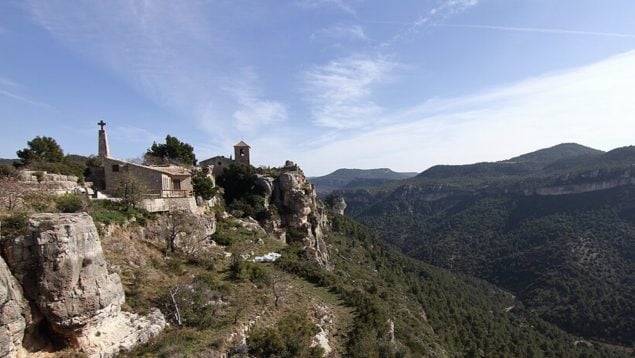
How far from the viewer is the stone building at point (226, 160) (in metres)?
48.8

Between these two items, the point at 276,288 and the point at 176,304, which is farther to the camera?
the point at 276,288

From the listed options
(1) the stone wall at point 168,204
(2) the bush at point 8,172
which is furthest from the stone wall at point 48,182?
(1) the stone wall at point 168,204

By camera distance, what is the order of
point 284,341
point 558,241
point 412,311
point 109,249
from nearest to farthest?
point 284,341
point 109,249
point 412,311
point 558,241

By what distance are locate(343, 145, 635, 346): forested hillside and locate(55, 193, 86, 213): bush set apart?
101965 millimetres

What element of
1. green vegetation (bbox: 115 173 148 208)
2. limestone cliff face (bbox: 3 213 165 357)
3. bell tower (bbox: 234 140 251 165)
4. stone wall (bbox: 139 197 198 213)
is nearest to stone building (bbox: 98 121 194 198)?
stone wall (bbox: 139 197 198 213)

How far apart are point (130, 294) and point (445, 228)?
569ft

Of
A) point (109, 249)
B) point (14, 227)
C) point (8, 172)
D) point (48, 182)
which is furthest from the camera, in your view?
point (48, 182)

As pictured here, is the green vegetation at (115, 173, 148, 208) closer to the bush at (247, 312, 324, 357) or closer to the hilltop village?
the hilltop village

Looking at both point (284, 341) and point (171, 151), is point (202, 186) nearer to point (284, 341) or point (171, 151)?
point (171, 151)

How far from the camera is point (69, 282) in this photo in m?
13.9

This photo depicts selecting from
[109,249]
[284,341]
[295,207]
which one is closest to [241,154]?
[295,207]

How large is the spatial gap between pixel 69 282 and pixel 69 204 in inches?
316

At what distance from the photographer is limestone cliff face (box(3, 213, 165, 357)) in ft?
44.2

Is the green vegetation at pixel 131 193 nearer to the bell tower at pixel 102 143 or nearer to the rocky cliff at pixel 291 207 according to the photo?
the bell tower at pixel 102 143
